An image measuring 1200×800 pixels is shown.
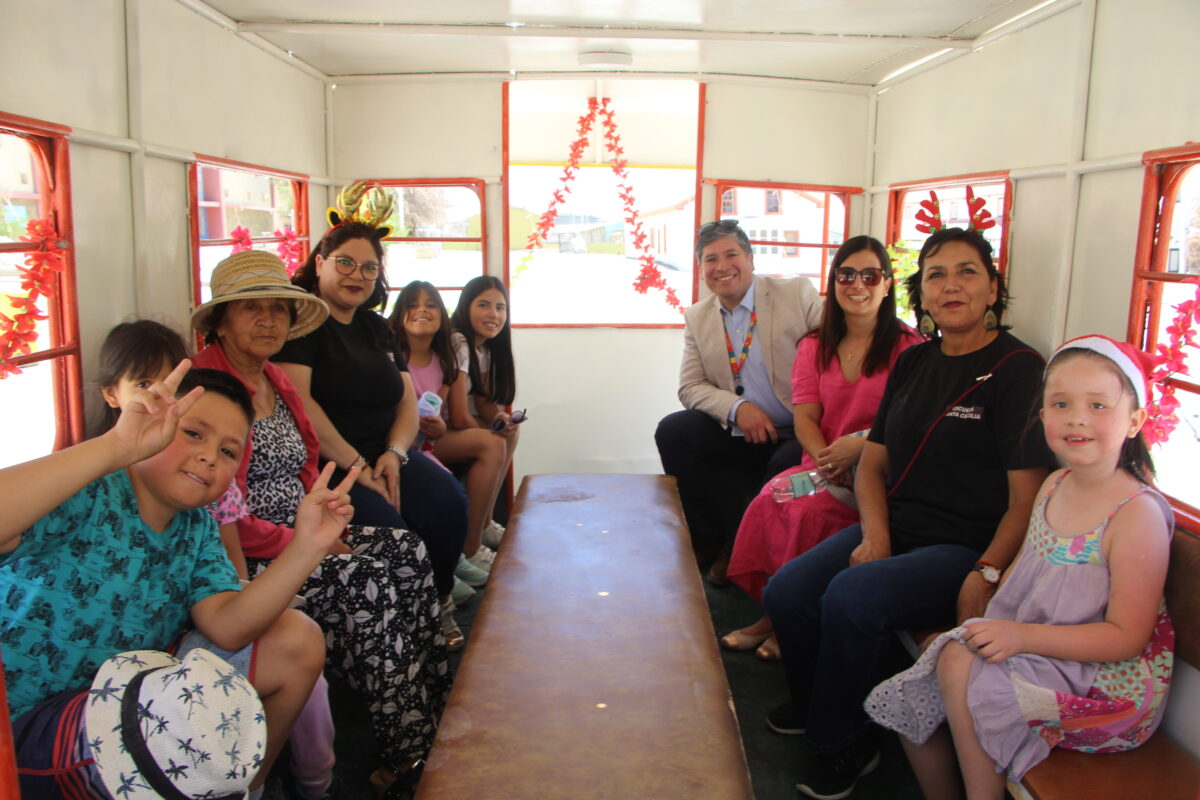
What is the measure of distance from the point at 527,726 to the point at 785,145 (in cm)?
437

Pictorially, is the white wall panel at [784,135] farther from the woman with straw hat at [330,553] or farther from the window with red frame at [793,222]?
the woman with straw hat at [330,553]

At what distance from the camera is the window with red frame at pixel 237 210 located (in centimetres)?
352

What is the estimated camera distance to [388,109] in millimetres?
5148

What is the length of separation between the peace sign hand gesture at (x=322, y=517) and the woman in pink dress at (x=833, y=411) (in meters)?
1.66

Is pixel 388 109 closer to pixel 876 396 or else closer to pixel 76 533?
pixel 876 396

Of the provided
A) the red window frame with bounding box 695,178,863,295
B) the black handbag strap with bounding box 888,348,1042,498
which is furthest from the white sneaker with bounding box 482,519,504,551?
the black handbag strap with bounding box 888,348,1042,498

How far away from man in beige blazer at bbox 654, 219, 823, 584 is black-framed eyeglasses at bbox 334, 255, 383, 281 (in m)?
1.52

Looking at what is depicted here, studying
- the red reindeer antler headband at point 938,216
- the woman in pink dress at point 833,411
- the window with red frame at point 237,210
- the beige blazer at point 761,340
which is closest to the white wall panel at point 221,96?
the window with red frame at point 237,210

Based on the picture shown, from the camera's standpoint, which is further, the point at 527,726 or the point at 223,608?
the point at 223,608

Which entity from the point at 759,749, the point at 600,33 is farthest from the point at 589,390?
the point at 759,749

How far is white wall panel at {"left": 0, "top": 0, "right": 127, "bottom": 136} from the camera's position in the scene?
7.89ft

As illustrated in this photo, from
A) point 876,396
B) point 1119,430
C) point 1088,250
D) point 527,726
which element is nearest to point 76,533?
point 527,726

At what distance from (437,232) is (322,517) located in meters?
3.73

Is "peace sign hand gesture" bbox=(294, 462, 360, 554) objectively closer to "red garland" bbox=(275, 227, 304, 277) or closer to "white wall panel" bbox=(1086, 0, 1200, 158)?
"white wall panel" bbox=(1086, 0, 1200, 158)
